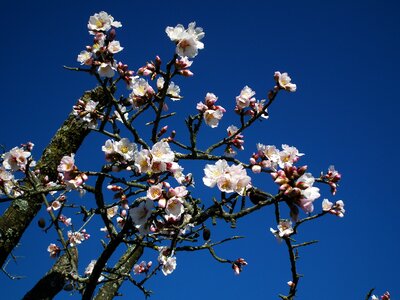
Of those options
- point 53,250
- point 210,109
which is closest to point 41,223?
point 53,250

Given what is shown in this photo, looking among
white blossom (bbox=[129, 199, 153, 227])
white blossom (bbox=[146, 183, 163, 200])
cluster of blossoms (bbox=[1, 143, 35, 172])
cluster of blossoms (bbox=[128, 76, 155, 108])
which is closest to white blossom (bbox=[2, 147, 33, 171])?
cluster of blossoms (bbox=[1, 143, 35, 172])

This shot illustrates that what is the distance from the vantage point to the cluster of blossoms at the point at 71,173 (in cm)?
225

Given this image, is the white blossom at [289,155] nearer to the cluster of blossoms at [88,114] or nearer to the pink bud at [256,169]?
the pink bud at [256,169]

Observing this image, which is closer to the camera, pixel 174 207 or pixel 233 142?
pixel 174 207

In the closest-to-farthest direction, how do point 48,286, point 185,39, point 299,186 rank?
point 299,186 < point 185,39 < point 48,286

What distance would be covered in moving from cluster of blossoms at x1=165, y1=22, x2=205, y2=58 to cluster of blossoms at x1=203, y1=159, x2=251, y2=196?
0.85 meters

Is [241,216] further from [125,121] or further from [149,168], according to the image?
[125,121]

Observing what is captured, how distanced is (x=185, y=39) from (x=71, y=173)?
1.19 metres

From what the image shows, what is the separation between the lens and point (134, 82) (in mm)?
2793

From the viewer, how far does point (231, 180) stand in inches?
84.9

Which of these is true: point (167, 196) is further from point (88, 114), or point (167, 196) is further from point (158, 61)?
point (88, 114)

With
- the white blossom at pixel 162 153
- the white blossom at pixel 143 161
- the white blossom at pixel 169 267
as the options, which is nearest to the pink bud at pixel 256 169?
the white blossom at pixel 162 153

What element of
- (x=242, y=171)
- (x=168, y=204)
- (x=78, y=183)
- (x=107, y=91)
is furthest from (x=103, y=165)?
(x=242, y=171)

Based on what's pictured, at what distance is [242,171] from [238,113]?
3.20 ft
